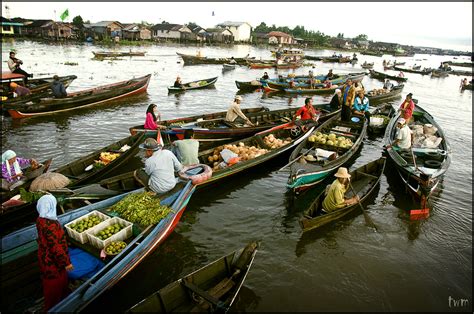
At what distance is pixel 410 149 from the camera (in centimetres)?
1162

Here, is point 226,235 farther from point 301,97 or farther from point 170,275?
point 301,97

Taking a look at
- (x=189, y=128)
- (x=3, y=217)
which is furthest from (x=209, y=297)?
(x=189, y=128)

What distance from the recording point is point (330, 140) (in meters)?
12.6

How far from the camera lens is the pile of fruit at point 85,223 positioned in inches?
239

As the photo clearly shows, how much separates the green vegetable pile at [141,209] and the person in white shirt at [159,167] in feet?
1.16

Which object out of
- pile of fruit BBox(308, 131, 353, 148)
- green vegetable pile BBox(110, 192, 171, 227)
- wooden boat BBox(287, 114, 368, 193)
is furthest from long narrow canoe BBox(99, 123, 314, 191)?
green vegetable pile BBox(110, 192, 171, 227)

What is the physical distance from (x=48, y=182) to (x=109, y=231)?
2825 millimetres

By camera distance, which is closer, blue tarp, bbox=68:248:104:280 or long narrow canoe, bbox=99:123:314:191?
blue tarp, bbox=68:248:104:280

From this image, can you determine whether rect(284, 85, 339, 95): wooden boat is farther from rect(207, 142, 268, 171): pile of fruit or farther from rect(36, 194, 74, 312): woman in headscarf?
rect(36, 194, 74, 312): woman in headscarf

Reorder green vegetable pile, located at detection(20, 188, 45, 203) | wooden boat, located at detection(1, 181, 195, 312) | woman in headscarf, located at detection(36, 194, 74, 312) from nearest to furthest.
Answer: woman in headscarf, located at detection(36, 194, 74, 312) → wooden boat, located at detection(1, 181, 195, 312) → green vegetable pile, located at detection(20, 188, 45, 203)

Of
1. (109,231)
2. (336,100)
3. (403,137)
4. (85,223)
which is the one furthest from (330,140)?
(85,223)

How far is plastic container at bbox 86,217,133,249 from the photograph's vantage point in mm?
5797

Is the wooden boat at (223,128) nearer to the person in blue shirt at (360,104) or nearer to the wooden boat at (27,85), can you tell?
the person in blue shirt at (360,104)

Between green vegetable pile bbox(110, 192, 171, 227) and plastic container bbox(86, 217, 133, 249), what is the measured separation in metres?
0.15
